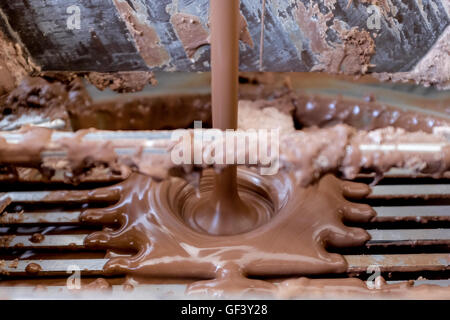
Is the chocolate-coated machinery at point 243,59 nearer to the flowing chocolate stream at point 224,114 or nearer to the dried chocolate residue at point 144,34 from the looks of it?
the dried chocolate residue at point 144,34

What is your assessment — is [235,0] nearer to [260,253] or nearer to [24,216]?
[260,253]

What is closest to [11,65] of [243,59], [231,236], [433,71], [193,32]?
[193,32]

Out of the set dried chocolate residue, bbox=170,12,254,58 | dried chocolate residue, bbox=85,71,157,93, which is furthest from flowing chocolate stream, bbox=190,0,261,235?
dried chocolate residue, bbox=85,71,157,93

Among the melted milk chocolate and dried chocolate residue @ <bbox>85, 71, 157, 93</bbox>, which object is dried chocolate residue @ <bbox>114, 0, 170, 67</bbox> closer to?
dried chocolate residue @ <bbox>85, 71, 157, 93</bbox>

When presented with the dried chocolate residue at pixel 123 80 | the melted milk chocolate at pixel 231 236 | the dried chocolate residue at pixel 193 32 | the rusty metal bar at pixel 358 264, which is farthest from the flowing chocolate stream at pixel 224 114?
the dried chocolate residue at pixel 123 80

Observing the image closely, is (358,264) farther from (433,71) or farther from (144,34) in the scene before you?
(144,34)
